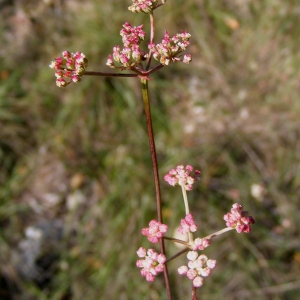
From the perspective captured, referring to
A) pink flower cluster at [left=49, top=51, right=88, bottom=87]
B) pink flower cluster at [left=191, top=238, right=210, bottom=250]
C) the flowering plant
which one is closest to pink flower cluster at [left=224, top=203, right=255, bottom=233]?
the flowering plant

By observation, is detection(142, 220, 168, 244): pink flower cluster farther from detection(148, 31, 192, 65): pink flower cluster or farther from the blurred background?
the blurred background

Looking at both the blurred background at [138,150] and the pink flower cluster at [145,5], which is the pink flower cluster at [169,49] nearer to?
the pink flower cluster at [145,5]

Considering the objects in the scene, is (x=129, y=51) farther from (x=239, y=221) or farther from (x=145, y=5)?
(x=239, y=221)

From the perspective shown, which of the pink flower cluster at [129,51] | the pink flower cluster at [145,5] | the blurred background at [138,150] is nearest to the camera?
the pink flower cluster at [129,51]

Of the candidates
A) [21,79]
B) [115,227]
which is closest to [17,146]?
[21,79]

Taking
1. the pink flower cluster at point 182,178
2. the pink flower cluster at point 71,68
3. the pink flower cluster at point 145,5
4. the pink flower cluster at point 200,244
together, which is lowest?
the pink flower cluster at point 200,244

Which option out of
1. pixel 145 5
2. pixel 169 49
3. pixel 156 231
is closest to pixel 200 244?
pixel 156 231

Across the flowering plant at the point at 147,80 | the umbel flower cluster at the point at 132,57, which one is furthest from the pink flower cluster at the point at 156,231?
the umbel flower cluster at the point at 132,57
